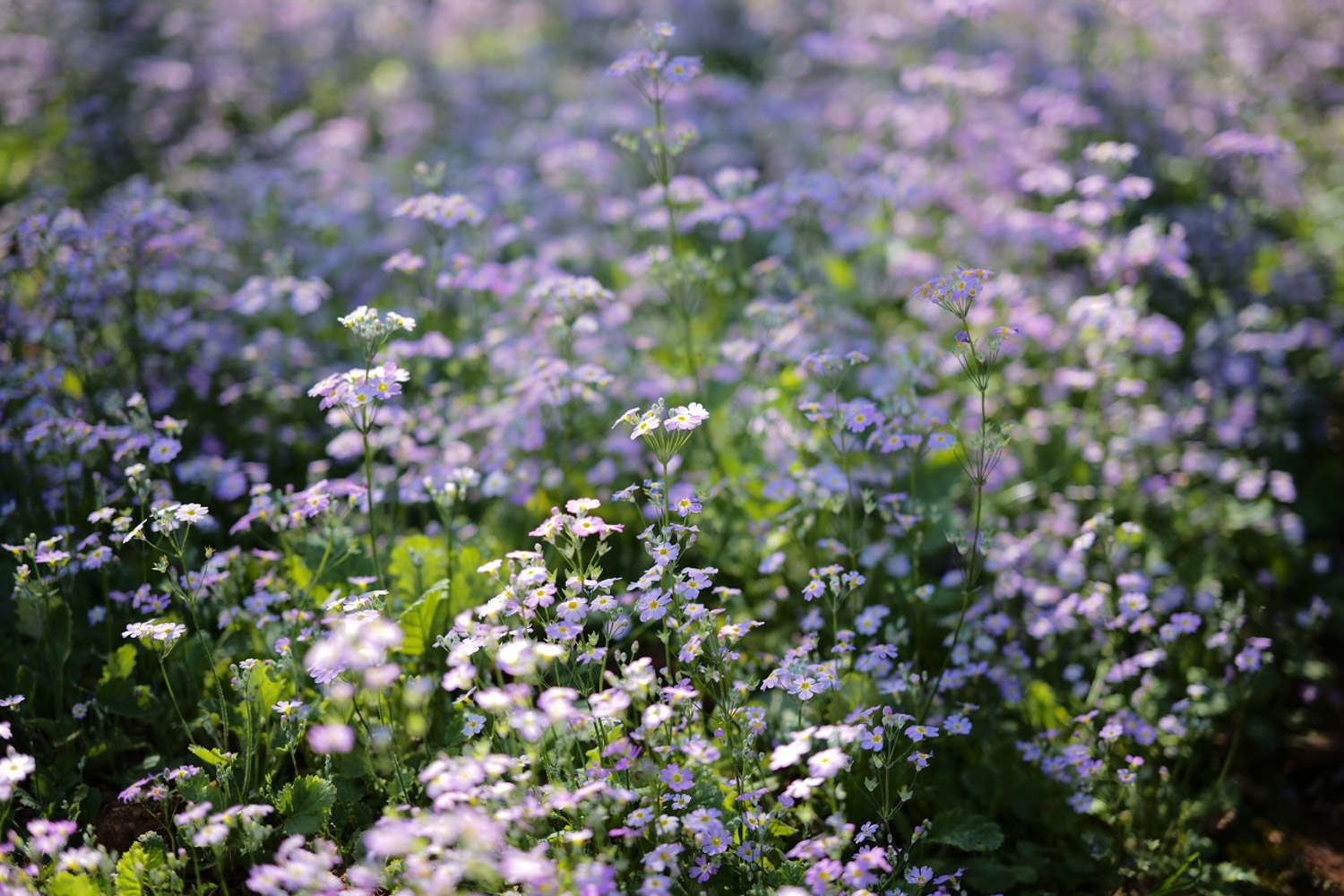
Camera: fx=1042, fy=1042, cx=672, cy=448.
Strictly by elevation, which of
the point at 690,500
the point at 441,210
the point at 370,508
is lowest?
the point at 370,508

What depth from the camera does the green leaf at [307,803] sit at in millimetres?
3559

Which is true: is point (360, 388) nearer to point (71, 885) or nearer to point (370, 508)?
point (370, 508)

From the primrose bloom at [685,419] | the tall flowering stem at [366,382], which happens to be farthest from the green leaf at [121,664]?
the primrose bloom at [685,419]

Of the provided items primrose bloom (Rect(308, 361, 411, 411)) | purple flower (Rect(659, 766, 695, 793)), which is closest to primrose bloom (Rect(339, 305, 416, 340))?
primrose bloom (Rect(308, 361, 411, 411))

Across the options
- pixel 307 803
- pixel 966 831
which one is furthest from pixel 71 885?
pixel 966 831

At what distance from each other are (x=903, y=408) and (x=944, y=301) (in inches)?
33.0

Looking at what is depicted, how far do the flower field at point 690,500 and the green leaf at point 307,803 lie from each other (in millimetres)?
22

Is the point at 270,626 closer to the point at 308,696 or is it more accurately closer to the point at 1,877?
the point at 308,696

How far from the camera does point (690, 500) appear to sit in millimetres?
4051

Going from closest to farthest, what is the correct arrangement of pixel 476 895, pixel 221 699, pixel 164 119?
pixel 476 895, pixel 221 699, pixel 164 119

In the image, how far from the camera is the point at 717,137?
10258 millimetres

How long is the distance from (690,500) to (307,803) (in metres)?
1.75

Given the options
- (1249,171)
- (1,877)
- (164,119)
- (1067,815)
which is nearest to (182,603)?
(1,877)

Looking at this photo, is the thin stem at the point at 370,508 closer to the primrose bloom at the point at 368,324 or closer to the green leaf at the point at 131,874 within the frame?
the primrose bloom at the point at 368,324
